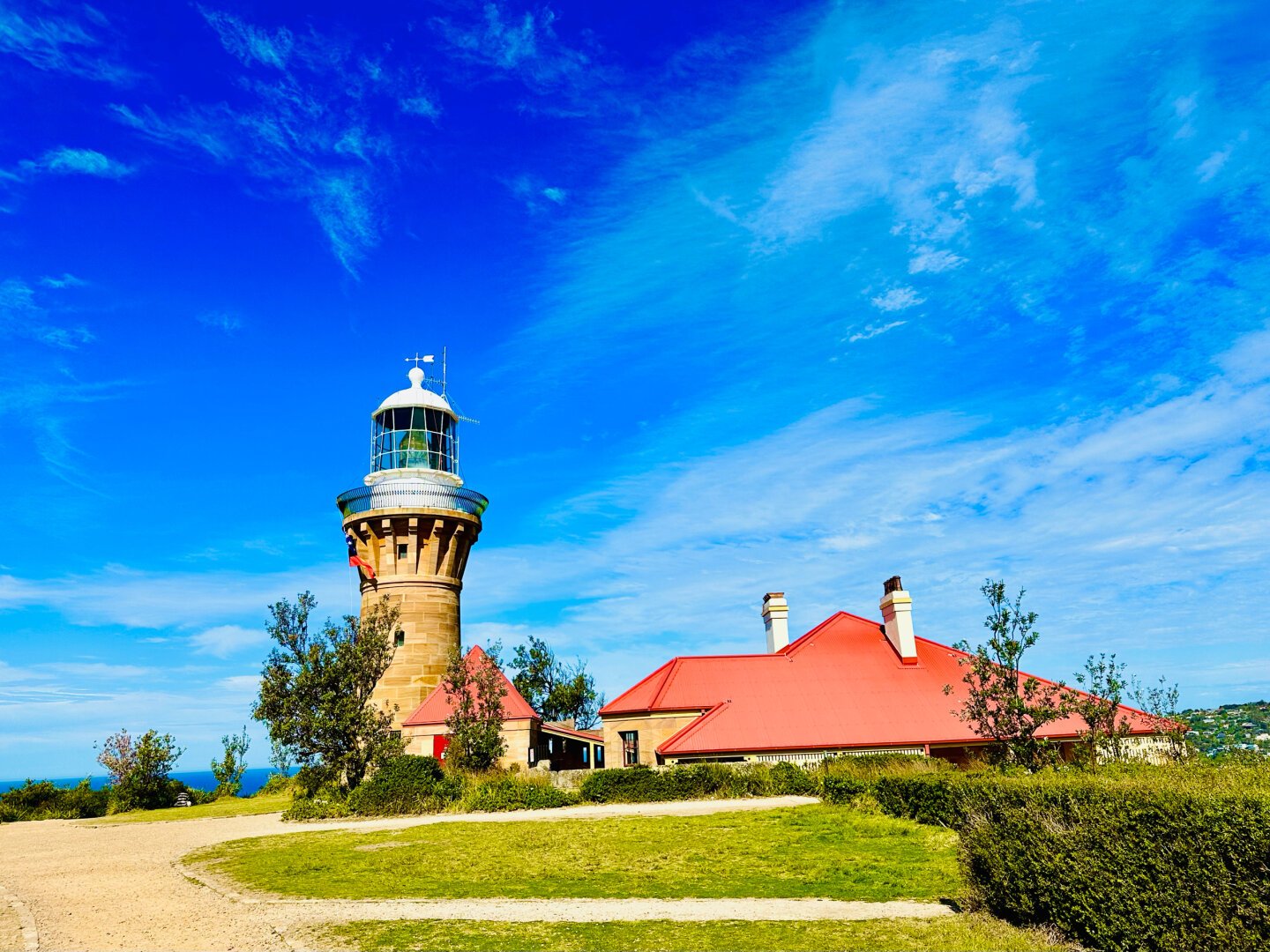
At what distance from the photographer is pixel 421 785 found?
27.4m

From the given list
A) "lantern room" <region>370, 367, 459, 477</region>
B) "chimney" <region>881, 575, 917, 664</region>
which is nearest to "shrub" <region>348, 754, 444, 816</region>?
"lantern room" <region>370, 367, 459, 477</region>

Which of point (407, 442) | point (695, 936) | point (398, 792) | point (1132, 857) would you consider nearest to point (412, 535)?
point (407, 442)

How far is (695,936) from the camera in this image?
1034cm

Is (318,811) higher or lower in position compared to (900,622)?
lower

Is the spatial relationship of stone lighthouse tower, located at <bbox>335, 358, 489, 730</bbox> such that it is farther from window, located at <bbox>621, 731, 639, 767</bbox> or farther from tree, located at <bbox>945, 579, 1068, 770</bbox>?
tree, located at <bbox>945, 579, 1068, 770</bbox>

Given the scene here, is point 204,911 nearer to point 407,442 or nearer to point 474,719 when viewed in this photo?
point 474,719

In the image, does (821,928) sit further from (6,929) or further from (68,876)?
(68,876)

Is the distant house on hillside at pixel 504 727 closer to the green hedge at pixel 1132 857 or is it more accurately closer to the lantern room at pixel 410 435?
the lantern room at pixel 410 435

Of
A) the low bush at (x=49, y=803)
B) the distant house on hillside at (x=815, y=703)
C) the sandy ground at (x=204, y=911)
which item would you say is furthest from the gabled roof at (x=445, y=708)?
the sandy ground at (x=204, y=911)

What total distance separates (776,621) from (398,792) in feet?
60.7

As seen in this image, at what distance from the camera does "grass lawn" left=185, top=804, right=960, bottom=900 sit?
13.4m

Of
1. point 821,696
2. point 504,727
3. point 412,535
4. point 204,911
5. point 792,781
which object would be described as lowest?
point 204,911

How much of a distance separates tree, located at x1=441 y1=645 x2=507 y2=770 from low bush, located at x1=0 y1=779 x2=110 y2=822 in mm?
17041

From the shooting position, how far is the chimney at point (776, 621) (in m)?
38.2
